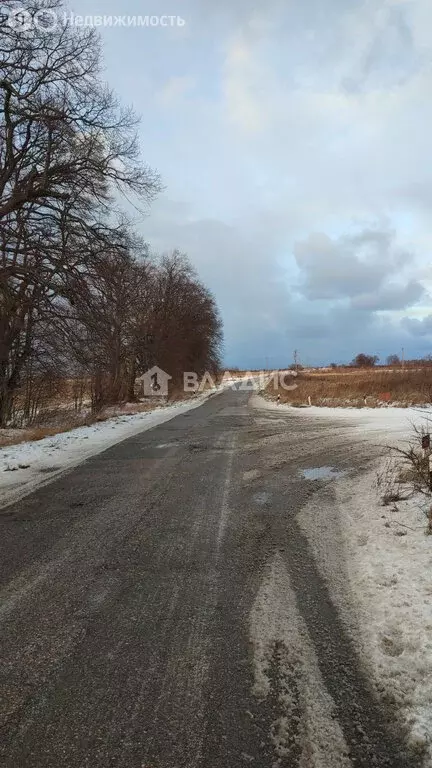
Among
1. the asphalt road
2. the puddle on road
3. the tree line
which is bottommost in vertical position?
the asphalt road

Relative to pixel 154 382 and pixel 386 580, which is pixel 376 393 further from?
pixel 386 580

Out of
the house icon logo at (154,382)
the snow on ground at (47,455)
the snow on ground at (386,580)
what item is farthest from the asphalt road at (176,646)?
the house icon logo at (154,382)

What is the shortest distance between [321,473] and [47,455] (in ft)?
19.7

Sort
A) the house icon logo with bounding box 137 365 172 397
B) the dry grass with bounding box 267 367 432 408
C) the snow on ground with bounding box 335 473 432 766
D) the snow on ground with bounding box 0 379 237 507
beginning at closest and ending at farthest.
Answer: the snow on ground with bounding box 335 473 432 766
the snow on ground with bounding box 0 379 237 507
the dry grass with bounding box 267 367 432 408
the house icon logo with bounding box 137 365 172 397

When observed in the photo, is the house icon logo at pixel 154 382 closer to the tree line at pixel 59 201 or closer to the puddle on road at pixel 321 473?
the tree line at pixel 59 201

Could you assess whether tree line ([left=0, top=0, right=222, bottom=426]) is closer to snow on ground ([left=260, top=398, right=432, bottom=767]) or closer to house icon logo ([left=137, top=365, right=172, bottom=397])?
snow on ground ([left=260, top=398, right=432, bottom=767])

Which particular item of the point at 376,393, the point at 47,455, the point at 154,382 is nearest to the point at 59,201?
the point at 47,455

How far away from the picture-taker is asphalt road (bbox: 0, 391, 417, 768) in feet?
7.30

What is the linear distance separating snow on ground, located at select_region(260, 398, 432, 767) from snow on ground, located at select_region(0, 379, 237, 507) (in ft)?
14.7

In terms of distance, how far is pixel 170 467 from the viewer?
8.88 m

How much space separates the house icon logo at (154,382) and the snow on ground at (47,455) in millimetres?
23450

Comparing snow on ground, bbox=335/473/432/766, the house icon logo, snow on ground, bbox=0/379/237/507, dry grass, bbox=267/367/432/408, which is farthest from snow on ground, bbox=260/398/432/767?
the house icon logo

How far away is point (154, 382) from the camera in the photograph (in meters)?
41.5

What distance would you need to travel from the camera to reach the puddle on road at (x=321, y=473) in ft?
25.8
